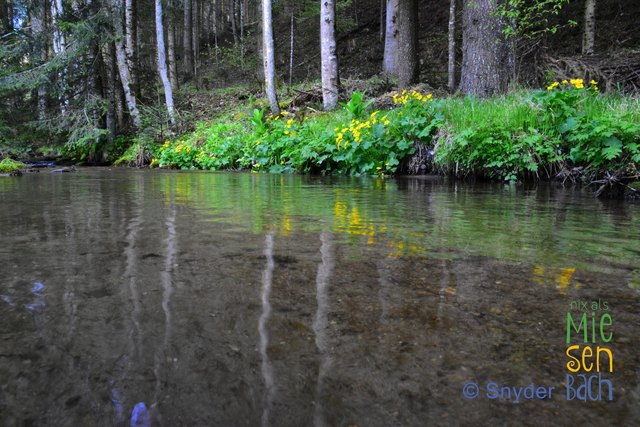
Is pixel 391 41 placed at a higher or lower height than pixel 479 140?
higher

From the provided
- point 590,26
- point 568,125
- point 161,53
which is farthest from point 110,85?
point 590,26

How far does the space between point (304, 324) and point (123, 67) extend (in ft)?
48.4

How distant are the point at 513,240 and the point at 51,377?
166 centimetres

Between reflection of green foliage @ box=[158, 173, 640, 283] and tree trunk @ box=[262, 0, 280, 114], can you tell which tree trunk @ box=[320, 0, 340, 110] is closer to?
tree trunk @ box=[262, 0, 280, 114]

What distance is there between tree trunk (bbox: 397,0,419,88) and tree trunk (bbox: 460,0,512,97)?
3.53 meters

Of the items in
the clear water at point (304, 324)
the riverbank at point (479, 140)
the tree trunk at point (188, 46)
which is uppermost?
the tree trunk at point (188, 46)

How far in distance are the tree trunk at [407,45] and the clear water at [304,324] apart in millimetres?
10343

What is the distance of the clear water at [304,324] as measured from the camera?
61cm

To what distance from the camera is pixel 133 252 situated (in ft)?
4.97

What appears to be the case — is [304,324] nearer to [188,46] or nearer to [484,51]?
[484,51]

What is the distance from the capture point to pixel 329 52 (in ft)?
33.2

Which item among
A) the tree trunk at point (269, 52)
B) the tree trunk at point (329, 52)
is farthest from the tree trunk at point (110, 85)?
the tree trunk at point (329, 52)

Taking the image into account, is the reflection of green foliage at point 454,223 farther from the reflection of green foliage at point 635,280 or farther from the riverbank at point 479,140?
the riverbank at point 479,140

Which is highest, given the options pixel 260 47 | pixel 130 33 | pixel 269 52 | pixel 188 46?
pixel 188 46
